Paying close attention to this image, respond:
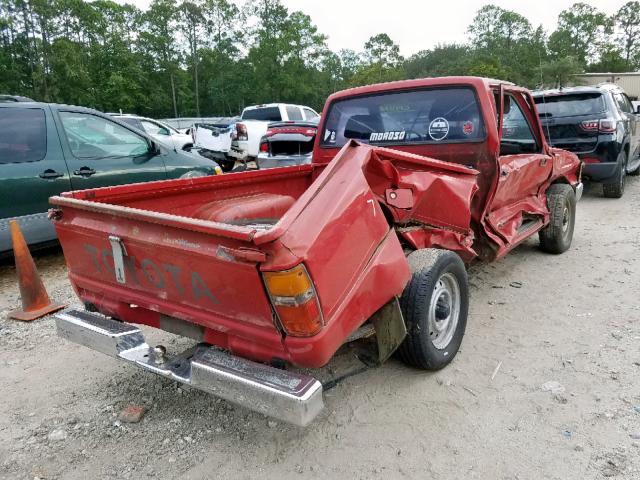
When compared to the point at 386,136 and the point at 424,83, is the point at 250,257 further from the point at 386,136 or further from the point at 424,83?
the point at 424,83

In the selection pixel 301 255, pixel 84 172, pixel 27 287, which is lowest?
pixel 27 287

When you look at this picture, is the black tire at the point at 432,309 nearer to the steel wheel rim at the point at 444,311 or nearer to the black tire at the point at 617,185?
the steel wheel rim at the point at 444,311

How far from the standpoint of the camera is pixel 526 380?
2.96 metres

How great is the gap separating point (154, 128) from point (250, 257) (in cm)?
1346

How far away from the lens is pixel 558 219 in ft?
17.1

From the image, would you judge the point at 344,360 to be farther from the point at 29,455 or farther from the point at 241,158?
the point at 241,158

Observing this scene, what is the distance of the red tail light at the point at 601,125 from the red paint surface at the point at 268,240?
5244 millimetres

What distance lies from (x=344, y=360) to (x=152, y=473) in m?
1.41

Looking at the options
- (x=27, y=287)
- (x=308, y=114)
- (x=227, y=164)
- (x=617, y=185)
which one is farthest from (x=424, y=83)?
(x=308, y=114)

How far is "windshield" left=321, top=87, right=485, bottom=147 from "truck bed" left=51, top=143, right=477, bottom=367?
0.88 meters

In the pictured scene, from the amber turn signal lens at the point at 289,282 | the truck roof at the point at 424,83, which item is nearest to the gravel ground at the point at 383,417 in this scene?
the amber turn signal lens at the point at 289,282

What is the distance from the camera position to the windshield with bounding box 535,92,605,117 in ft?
25.5

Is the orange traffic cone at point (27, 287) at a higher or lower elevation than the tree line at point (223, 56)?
lower

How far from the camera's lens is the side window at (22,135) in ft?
15.7
